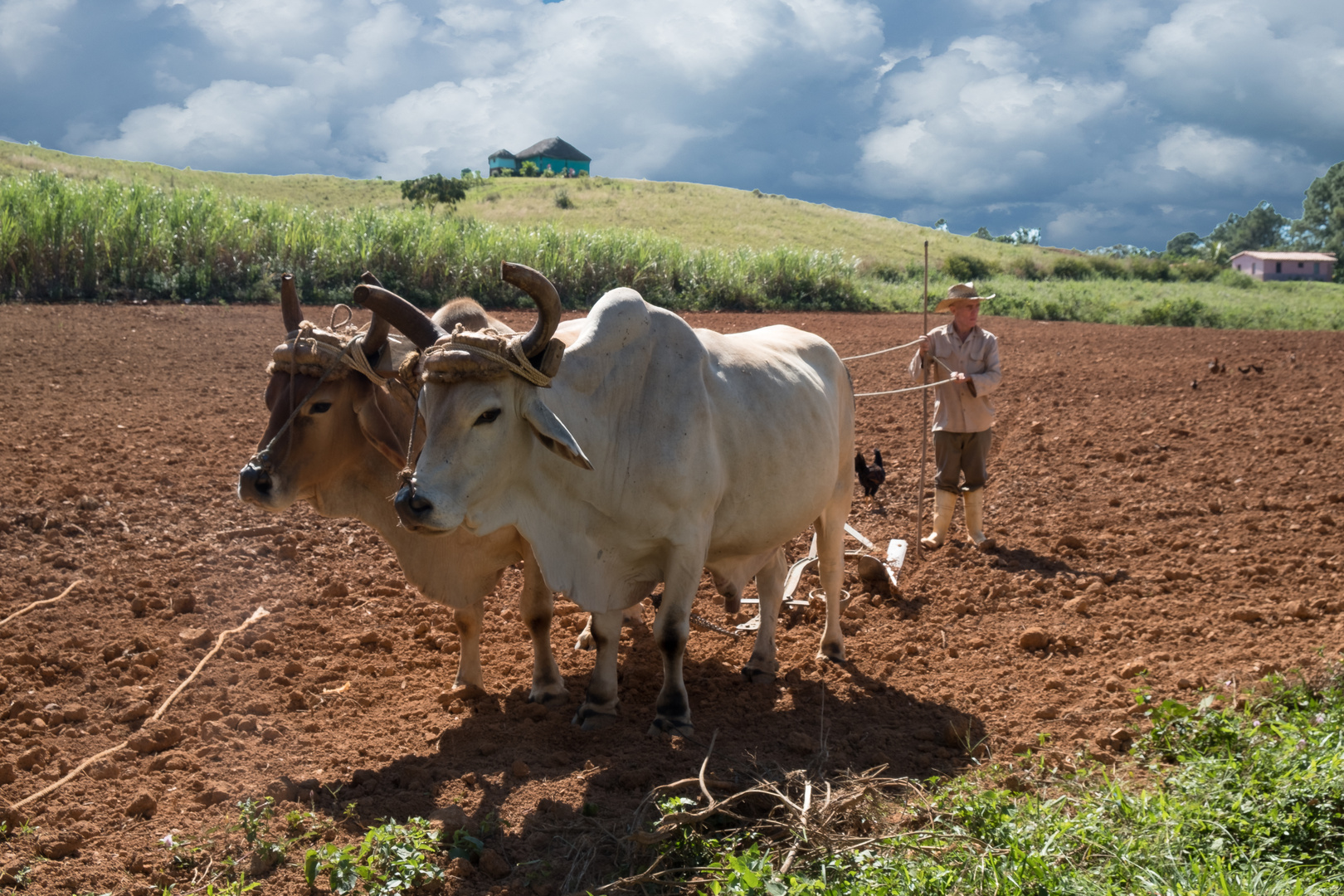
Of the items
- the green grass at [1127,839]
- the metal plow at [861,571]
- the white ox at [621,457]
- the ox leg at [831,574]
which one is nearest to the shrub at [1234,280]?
the metal plow at [861,571]

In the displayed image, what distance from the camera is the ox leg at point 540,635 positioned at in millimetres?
4734

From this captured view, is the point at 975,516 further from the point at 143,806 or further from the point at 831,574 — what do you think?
the point at 143,806

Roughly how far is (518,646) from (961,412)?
366cm

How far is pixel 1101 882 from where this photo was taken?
2.90 metres

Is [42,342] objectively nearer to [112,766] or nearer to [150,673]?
[150,673]

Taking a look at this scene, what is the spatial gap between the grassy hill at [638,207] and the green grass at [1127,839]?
32.9m

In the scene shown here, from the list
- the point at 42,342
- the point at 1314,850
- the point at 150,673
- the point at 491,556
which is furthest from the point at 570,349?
the point at 42,342

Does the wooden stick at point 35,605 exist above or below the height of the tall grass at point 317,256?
below

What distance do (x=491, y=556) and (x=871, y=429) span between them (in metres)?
7.12

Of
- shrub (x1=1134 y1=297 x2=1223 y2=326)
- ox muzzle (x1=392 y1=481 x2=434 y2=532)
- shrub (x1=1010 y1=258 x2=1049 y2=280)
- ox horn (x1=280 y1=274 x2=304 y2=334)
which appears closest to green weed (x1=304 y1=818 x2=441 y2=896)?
ox muzzle (x1=392 y1=481 x2=434 y2=532)

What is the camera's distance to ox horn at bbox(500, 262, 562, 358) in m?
3.60

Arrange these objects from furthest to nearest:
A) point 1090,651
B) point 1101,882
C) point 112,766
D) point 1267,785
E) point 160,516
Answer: point 160,516, point 1090,651, point 112,766, point 1267,785, point 1101,882

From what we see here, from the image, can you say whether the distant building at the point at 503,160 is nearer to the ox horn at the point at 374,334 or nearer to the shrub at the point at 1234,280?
the shrub at the point at 1234,280

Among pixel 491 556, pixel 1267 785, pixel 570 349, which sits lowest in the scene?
pixel 1267 785
